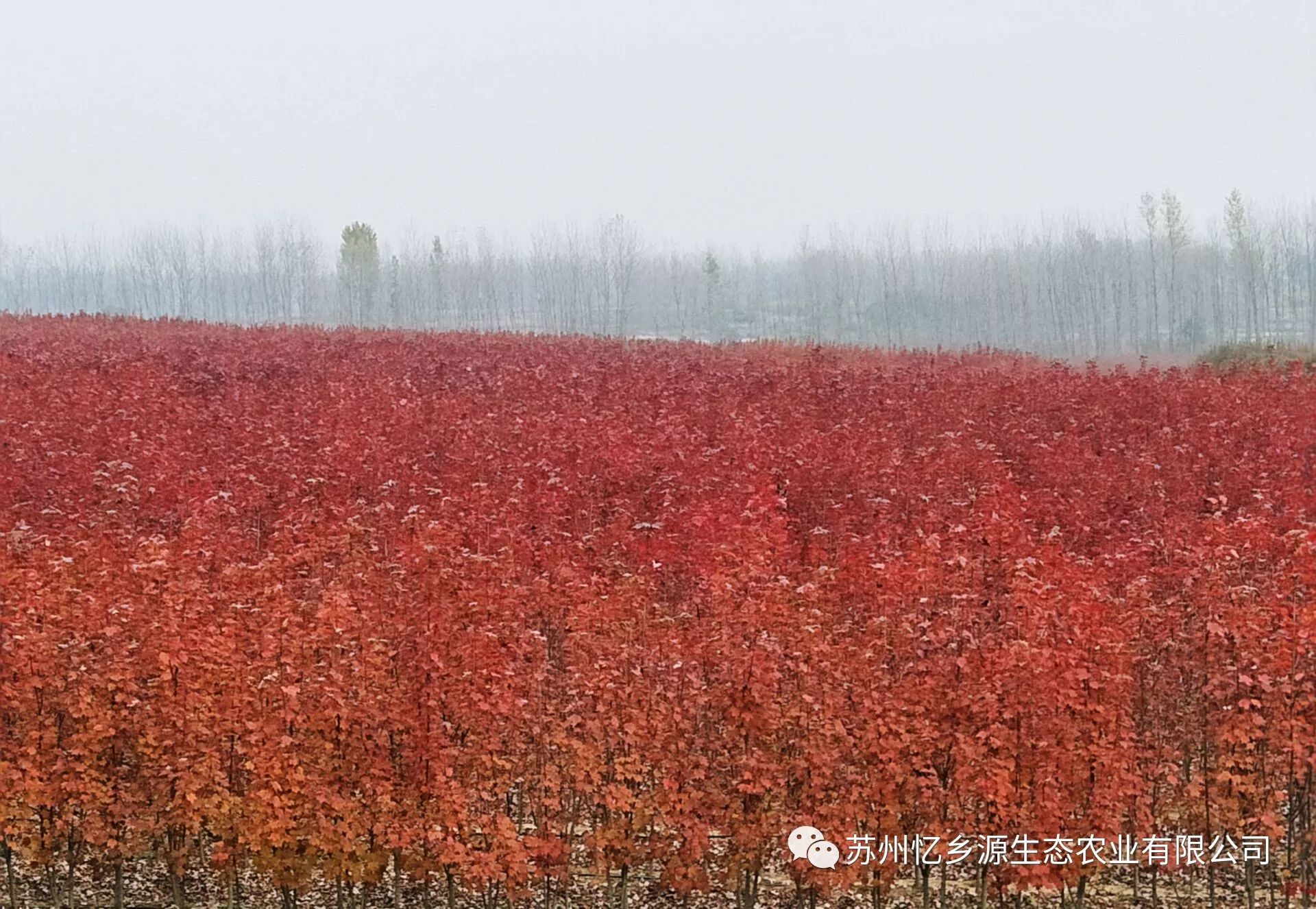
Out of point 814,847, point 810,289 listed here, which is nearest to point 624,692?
point 814,847

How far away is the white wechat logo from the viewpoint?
416 inches

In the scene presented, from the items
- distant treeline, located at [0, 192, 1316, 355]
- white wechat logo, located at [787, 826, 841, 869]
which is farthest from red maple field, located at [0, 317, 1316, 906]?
distant treeline, located at [0, 192, 1316, 355]

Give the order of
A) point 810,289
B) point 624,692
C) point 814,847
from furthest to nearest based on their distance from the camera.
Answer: point 810,289
point 624,692
point 814,847

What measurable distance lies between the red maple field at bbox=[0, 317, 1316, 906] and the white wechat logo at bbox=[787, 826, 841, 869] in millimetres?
137

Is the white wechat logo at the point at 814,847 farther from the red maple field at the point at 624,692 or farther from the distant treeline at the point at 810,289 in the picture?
the distant treeline at the point at 810,289

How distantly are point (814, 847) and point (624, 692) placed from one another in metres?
2.26

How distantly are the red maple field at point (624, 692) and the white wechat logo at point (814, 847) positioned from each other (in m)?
0.14

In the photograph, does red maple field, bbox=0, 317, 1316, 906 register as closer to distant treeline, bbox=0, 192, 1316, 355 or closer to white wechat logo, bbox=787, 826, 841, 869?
white wechat logo, bbox=787, 826, 841, 869

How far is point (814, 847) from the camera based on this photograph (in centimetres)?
1059

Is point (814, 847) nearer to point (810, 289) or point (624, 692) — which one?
point (624, 692)

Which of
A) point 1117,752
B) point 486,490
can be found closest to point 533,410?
point 486,490

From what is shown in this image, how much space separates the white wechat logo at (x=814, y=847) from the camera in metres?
10.6

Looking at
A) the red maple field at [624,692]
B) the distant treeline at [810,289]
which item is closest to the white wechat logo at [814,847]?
the red maple field at [624,692]

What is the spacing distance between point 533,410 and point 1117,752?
1905cm
